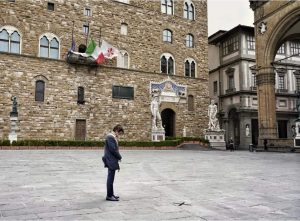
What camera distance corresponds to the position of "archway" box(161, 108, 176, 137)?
29188 millimetres

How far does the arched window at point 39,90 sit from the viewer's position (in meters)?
23.6

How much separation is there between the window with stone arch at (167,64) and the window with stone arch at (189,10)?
4697mm

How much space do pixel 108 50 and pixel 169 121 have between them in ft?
28.6

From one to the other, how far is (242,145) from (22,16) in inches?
928

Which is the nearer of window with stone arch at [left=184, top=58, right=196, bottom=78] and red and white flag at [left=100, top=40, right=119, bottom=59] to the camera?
red and white flag at [left=100, top=40, right=119, bottom=59]

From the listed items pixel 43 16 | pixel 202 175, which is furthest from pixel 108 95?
pixel 202 175

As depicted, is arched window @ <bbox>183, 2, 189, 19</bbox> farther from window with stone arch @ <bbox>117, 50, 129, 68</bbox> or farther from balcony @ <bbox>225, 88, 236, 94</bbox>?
balcony @ <bbox>225, 88, 236, 94</bbox>

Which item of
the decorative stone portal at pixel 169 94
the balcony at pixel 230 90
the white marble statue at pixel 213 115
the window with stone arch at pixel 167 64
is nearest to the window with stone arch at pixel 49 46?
the decorative stone portal at pixel 169 94

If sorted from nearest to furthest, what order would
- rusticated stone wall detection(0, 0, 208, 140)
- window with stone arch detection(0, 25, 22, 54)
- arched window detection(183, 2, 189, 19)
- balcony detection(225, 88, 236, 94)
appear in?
window with stone arch detection(0, 25, 22, 54)
rusticated stone wall detection(0, 0, 208, 140)
arched window detection(183, 2, 189, 19)
balcony detection(225, 88, 236, 94)

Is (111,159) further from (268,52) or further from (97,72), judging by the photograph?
(268,52)

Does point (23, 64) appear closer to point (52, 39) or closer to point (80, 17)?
point (52, 39)

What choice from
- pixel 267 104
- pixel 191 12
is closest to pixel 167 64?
pixel 191 12

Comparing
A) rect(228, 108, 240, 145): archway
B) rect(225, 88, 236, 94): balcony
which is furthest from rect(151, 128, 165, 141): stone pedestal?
rect(225, 88, 236, 94): balcony

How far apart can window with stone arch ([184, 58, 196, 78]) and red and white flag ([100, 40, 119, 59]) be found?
299 inches
